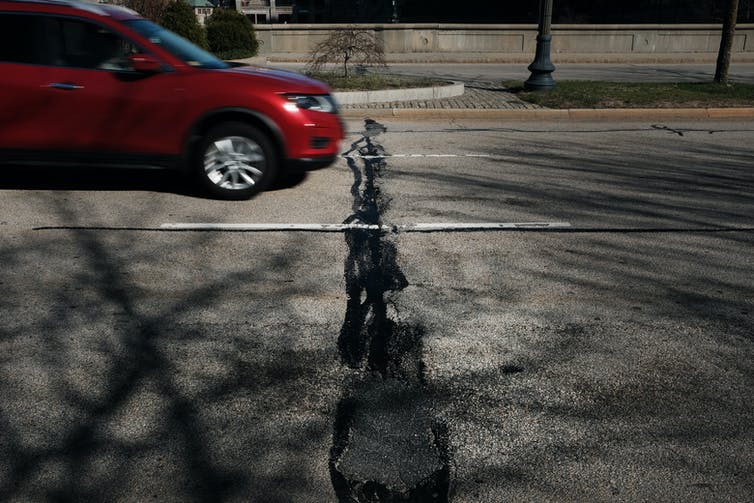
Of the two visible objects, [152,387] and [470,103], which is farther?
[470,103]

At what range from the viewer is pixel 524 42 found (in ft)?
86.0

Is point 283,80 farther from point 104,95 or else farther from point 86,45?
point 86,45

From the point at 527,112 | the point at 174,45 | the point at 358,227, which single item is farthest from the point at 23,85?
the point at 527,112

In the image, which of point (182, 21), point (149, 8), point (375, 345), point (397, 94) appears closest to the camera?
point (375, 345)

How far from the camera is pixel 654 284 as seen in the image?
5125 mm

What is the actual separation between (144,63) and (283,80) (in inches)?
52.3

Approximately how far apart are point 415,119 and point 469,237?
7318 mm

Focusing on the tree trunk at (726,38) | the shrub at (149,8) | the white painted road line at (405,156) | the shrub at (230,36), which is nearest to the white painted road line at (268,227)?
the white painted road line at (405,156)

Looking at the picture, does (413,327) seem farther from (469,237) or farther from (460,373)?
(469,237)

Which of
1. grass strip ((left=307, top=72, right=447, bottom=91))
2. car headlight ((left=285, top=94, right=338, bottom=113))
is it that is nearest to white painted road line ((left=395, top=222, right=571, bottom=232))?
car headlight ((left=285, top=94, right=338, bottom=113))

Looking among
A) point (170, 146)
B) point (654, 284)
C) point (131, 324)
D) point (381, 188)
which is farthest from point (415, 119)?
point (131, 324)

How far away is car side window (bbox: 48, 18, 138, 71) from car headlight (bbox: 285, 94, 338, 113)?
1.59m

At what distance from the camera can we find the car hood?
726 centimetres

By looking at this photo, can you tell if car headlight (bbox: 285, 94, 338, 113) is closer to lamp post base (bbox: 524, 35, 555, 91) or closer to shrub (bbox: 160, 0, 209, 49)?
lamp post base (bbox: 524, 35, 555, 91)
